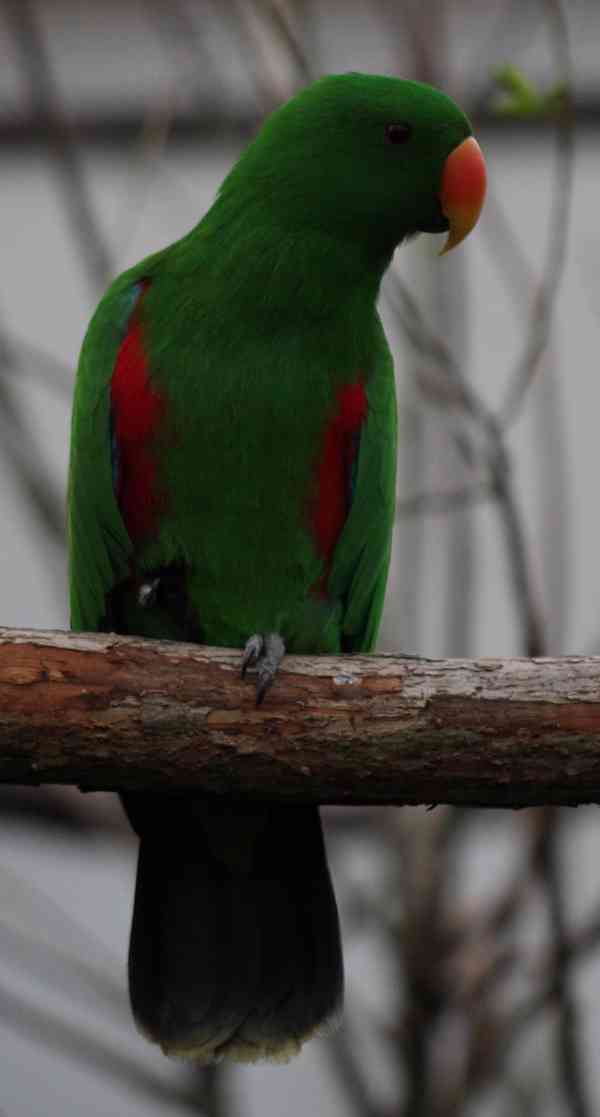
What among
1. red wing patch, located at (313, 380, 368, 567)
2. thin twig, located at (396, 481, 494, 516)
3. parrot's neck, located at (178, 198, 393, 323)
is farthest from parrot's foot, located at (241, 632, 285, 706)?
thin twig, located at (396, 481, 494, 516)

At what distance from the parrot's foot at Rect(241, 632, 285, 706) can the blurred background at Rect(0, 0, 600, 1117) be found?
0.87m

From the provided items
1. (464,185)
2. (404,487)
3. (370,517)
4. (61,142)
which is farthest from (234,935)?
(61,142)

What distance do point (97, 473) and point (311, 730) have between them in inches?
30.0

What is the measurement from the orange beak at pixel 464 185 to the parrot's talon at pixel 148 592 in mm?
939

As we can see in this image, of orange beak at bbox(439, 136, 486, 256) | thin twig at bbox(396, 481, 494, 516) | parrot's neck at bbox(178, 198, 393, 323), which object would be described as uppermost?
orange beak at bbox(439, 136, 486, 256)

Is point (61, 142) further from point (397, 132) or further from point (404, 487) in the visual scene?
point (397, 132)

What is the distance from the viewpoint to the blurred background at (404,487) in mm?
4191

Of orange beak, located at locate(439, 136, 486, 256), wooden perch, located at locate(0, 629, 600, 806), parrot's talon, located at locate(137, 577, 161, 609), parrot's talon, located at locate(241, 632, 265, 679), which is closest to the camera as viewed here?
wooden perch, located at locate(0, 629, 600, 806)

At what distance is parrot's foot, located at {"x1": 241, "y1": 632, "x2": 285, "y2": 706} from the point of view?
8.64 ft

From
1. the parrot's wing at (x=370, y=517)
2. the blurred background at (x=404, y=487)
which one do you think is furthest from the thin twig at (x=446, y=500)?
the parrot's wing at (x=370, y=517)

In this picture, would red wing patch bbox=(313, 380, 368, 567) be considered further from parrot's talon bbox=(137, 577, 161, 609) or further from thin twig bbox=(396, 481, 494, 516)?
thin twig bbox=(396, 481, 494, 516)

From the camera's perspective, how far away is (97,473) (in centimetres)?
303

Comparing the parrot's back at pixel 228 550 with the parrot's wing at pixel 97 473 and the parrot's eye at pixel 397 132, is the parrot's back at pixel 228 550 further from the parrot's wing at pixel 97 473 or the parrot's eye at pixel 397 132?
the parrot's eye at pixel 397 132

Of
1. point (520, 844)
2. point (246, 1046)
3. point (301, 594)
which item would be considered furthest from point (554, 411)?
point (246, 1046)
